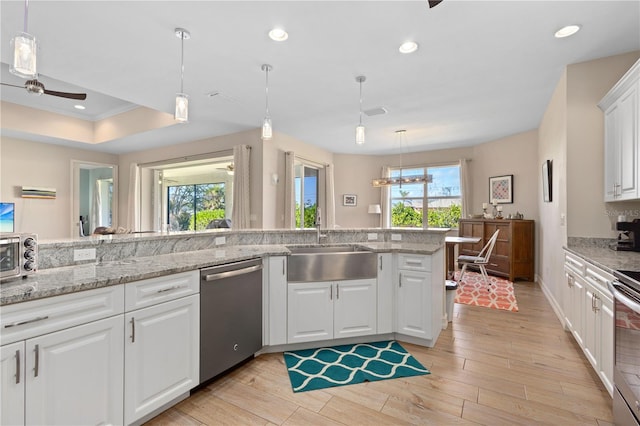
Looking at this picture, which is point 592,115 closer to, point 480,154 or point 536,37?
point 536,37

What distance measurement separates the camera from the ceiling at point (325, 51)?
2092 millimetres

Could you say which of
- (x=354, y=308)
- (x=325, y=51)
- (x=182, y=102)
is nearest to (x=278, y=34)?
(x=325, y=51)

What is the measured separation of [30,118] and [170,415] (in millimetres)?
5958

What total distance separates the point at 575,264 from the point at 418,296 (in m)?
1.33

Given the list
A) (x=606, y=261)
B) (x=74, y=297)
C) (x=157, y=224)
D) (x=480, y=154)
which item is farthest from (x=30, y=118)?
(x=480, y=154)

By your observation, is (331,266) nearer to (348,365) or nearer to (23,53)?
(348,365)

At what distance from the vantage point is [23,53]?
1.43m

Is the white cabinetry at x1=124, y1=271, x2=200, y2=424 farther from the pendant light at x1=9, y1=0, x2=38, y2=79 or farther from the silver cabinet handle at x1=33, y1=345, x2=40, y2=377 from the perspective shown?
the pendant light at x1=9, y1=0, x2=38, y2=79

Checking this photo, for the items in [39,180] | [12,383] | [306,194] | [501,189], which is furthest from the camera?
[306,194]

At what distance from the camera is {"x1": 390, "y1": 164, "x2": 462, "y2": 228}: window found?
6.84m

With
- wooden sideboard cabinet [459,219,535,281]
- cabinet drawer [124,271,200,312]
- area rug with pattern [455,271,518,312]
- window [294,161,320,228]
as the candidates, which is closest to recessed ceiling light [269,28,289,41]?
cabinet drawer [124,271,200,312]

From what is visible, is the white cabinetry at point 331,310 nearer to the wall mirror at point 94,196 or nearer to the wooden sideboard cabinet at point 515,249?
the wooden sideboard cabinet at point 515,249

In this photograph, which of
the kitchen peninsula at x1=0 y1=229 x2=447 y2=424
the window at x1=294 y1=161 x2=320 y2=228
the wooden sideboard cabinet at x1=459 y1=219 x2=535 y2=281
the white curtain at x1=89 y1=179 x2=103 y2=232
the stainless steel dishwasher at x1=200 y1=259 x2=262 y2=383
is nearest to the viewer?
the kitchen peninsula at x1=0 y1=229 x2=447 y2=424

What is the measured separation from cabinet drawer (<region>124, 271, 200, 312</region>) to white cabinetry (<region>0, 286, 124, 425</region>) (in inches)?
2.4
